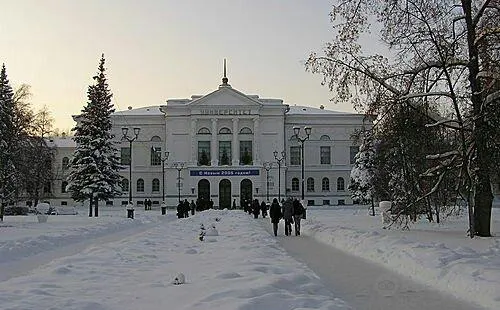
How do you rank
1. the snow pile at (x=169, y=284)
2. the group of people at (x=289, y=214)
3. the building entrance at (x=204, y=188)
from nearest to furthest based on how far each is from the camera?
the snow pile at (x=169, y=284) < the group of people at (x=289, y=214) < the building entrance at (x=204, y=188)

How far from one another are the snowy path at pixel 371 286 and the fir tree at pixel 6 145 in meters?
23.3

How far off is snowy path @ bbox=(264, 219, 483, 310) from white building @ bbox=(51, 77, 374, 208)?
229 ft

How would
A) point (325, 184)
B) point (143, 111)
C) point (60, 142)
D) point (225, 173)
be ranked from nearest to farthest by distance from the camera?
1. point (225, 173)
2. point (325, 184)
3. point (60, 142)
4. point (143, 111)

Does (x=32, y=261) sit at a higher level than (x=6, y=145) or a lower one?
lower

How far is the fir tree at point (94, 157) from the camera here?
1843 inches

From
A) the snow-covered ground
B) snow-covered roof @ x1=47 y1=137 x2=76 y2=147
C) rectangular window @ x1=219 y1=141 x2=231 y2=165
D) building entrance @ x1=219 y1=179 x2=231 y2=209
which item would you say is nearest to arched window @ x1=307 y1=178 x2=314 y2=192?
building entrance @ x1=219 y1=179 x2=231 y2=209

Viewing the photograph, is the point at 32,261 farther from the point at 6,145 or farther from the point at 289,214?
the point at 6,145

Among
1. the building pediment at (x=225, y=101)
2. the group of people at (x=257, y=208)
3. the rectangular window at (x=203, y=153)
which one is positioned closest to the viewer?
the group of people at (x=257, y=208)

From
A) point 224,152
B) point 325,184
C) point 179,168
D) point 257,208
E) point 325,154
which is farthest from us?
point 325,154

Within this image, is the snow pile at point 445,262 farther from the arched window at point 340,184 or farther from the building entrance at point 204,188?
the arched window at point 340,184

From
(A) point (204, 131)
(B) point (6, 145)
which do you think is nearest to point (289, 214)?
(B) point (6, 145)

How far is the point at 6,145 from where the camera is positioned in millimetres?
34219

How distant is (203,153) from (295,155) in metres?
13.4

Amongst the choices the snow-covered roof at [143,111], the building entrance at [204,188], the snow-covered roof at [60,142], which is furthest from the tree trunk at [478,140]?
the snow-covered roof at [60,142]
